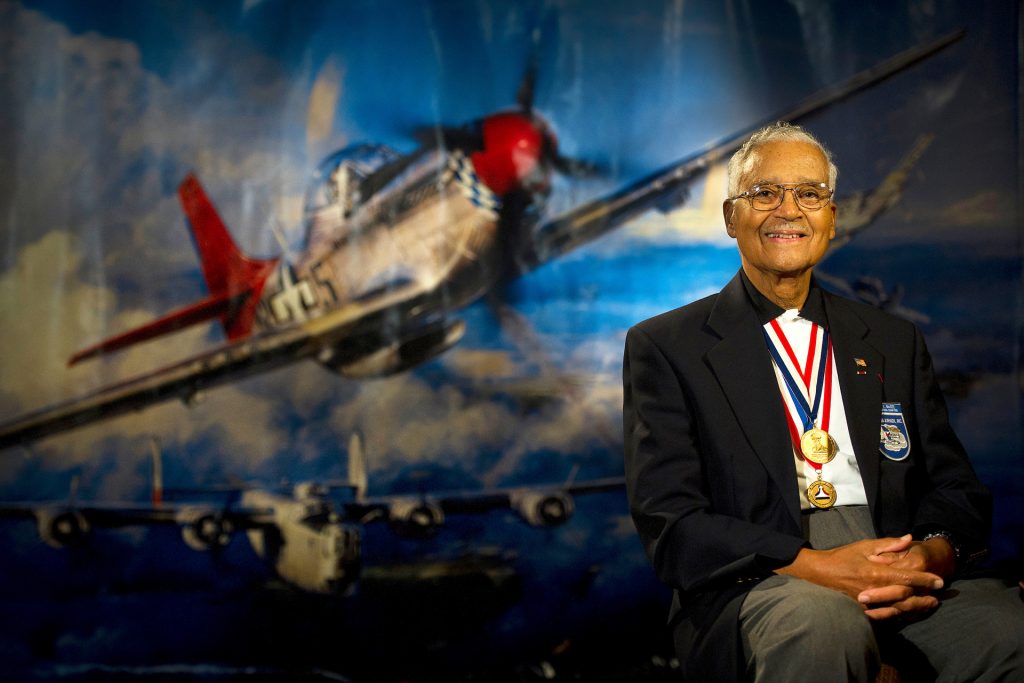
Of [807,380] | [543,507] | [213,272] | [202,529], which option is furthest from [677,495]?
[213,272]

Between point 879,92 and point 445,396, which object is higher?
point 879,92

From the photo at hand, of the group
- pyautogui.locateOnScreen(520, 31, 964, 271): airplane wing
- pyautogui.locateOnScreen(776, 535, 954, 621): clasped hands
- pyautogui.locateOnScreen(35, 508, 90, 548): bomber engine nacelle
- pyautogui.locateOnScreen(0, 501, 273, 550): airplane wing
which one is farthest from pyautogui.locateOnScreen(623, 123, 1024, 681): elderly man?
pyautogui.locateOnScreen(35, 508, 90, 548): bomber engine nacelle

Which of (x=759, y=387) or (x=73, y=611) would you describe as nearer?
(x=759, y=387)

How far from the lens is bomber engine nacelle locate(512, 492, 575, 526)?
3676 millimetres

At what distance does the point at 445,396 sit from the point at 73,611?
1.68 m

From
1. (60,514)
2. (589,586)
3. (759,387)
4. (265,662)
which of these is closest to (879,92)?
(589,586)

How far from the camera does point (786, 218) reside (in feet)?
5.23

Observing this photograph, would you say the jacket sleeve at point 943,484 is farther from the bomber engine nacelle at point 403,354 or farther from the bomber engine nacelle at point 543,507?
the bomber engine nacelle at point 403,354

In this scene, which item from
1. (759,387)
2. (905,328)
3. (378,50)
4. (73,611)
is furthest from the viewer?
(378,50)

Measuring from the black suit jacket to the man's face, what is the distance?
0.29 feet

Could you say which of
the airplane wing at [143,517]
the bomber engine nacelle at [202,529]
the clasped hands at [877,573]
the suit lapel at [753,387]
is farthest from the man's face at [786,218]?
the bomber engine nacelle at [202,529]

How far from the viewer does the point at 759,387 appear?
151cm

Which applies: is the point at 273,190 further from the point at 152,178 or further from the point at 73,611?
the point at 73,611

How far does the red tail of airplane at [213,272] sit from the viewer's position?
148 inches
